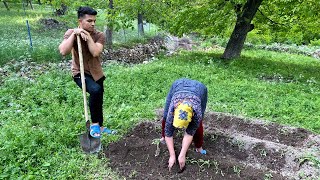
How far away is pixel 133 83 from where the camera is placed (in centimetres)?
741

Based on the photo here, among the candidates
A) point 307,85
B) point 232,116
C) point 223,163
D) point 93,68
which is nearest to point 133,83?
point 232,116

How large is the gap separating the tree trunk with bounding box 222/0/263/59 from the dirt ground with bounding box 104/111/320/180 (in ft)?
19.9

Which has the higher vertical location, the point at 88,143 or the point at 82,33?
the point at 82,33

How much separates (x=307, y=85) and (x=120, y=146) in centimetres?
611

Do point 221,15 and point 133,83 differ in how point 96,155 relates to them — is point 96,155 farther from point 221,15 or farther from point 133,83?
point 221,15

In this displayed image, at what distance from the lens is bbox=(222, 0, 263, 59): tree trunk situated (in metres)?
10.4

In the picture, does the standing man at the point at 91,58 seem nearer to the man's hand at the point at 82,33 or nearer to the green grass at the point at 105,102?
the man's hand at the point at 82,33

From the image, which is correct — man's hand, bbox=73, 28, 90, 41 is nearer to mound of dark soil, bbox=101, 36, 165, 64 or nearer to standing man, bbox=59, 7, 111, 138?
standing man, bbox=59, 7, 111, 138

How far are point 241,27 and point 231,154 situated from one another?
24.5 ft

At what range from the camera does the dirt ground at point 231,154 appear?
3715 millimetres

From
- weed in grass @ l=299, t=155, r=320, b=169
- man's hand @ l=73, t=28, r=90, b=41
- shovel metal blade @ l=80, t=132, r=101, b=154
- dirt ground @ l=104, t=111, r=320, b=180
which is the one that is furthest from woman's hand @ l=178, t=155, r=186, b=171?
A: man's hand @ l=73, t=28, r=90, b=41

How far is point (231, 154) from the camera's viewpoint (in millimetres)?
4457

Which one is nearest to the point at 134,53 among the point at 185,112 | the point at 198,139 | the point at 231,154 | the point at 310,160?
the point at 231,154

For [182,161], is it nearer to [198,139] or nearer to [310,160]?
[198,139]
